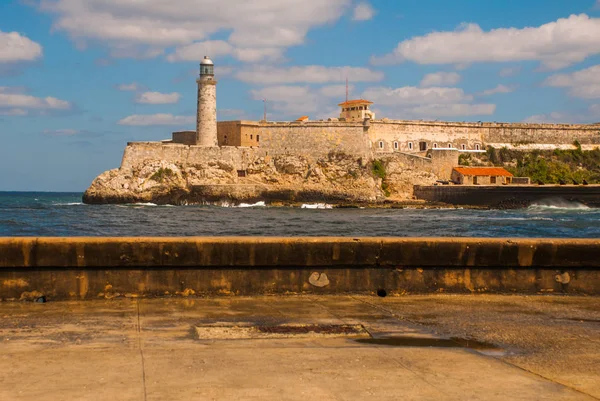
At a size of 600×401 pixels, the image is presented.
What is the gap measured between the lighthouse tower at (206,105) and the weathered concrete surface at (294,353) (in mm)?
55093

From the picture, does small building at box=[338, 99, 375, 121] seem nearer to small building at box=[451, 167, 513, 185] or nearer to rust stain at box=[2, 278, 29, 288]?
small building at box=[451, 167, 513, 185]

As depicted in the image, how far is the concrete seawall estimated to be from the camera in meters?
6.67

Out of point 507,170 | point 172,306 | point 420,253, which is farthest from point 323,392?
point 507,170

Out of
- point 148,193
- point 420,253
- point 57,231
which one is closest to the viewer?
point 420,253

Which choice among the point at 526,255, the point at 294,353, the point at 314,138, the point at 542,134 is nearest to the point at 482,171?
the point at 314,138

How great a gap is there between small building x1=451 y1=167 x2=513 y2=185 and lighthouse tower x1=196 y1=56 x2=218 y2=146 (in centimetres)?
2306

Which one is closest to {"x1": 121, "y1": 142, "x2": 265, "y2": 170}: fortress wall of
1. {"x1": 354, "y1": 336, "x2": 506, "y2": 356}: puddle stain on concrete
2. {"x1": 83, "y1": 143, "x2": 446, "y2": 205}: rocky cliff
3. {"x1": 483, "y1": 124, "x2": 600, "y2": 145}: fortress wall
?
{"x1": 83, "y1": 143, "x2": 446, "y2": 205}: rocky cliff

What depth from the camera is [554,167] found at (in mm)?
75750

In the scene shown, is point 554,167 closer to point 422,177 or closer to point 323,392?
point 422,177

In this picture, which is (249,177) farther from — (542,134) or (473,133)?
(542,134)

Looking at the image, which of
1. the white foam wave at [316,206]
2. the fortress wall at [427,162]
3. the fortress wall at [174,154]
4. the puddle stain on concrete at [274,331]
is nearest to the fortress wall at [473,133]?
the fortress wall at [427,162]

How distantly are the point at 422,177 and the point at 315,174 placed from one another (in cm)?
A: 1042

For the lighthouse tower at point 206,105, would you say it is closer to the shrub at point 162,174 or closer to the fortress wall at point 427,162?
the shrub at point 162,174

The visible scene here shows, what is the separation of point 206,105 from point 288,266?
55073mm
